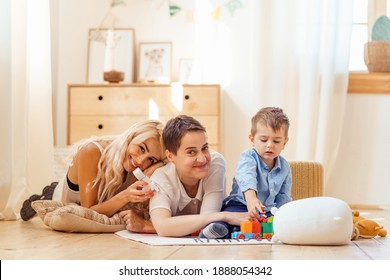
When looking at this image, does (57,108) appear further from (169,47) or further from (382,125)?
(382,125)

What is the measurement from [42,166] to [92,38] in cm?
133

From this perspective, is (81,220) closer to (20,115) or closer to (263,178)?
(263,178)

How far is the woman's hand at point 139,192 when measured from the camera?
208 centimetres

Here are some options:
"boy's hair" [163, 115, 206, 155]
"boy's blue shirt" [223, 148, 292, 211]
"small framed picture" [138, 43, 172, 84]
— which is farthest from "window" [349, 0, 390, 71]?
"boy's hair" [163, 115, 206, 155]

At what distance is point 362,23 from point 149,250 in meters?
2.79

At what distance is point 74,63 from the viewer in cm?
420

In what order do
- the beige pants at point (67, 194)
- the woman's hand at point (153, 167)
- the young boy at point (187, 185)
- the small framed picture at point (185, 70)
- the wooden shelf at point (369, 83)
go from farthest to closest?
the small framed picture at point (185, 70)
the wooden shelf at point (369, 83)
the beige pants at point (67, 194)
the woman's hand at point (153, 167)
the young boy at point (187, 185)

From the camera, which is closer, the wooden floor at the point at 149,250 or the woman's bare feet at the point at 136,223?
the wooden floor at the point at 149,250

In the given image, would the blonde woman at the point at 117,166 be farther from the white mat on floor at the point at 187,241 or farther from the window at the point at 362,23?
the window at the point at 362,23

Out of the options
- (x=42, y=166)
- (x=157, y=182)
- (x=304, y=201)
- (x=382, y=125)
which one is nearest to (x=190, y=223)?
(x=157, y=182)

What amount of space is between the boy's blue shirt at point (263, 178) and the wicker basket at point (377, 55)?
195 cm

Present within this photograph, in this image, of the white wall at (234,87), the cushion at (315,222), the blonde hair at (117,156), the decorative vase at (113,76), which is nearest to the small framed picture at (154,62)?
the white wall at (234,87)

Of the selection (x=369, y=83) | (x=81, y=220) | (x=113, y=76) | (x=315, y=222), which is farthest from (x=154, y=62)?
(x=315, y=222)

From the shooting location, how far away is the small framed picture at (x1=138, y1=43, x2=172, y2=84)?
4.06m
